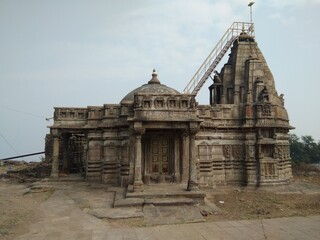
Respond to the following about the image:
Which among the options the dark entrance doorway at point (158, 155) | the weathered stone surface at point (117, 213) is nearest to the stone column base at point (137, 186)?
the weathered stone surface at point (117, 213)

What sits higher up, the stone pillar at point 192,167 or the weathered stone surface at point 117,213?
the stone pillar at point 192,167

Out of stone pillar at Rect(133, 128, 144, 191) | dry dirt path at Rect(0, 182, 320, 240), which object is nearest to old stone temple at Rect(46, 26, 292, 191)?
stone pillar at Rect(133, 128, 144, 191)

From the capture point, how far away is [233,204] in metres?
14.6

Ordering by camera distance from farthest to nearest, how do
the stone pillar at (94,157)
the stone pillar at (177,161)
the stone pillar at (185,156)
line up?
1. the stone pillar at (94,157)
2. the stone pillar at (177,161)
3. the stone pillar at (185,156)

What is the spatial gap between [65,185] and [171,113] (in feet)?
28.7

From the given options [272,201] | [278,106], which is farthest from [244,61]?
[272,201]

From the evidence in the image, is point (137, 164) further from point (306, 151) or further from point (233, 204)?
point (306, 151)

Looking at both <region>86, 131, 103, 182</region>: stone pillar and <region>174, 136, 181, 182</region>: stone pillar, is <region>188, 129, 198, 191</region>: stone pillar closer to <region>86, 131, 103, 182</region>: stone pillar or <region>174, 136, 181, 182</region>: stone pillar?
<region>174, 136, 181, 182</region>: stone pillar

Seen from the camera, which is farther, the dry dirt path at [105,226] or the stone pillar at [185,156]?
the stone pillar at [185,156]

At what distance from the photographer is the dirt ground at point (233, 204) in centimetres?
1135

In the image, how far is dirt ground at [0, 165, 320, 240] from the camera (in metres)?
11.4

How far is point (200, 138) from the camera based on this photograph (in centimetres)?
1908

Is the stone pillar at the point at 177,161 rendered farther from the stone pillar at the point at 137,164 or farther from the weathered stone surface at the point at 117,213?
the weathered stone surface at the point at 117,213

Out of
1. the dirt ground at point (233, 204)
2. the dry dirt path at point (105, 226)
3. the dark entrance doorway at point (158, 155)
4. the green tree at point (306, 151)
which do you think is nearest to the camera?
the dry dirt path at point (105, 226)
